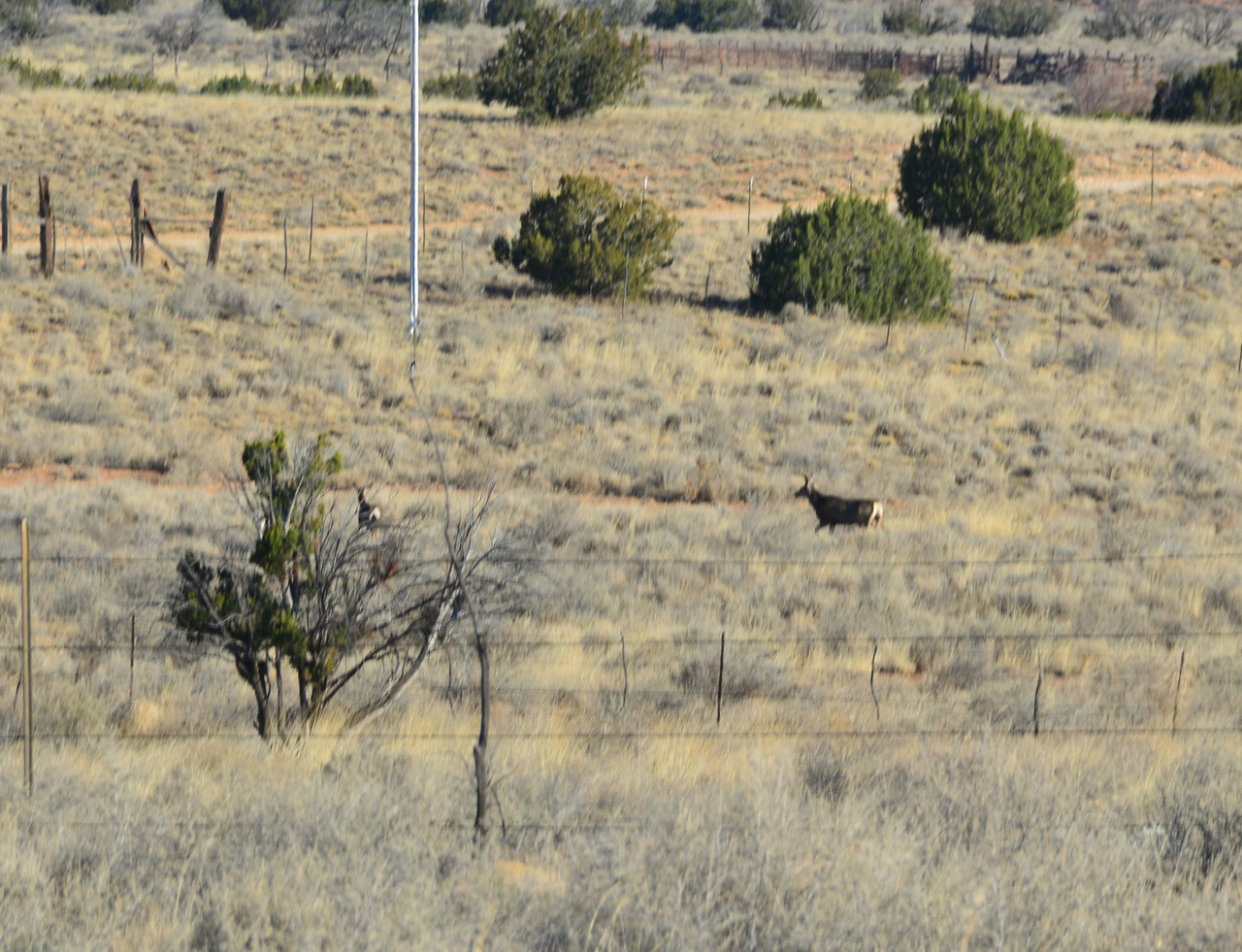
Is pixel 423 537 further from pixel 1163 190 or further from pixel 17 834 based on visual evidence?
pixel 1163 190

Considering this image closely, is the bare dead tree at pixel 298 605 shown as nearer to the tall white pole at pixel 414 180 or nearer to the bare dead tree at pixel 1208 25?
the tall white pole at pixel 414 180

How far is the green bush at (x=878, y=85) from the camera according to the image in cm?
5441

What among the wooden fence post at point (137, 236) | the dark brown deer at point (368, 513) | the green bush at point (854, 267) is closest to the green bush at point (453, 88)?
the wooden fence post at point (137, 236)

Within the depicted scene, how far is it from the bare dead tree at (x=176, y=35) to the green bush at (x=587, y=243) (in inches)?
1414

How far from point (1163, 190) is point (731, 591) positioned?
96.8 ft

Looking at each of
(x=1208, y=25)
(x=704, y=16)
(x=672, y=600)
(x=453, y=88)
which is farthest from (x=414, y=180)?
(x=1208, y=25)

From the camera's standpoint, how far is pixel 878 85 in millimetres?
54750

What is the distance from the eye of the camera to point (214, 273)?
2327 cm

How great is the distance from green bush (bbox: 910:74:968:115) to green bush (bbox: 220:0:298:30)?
29.7 metres

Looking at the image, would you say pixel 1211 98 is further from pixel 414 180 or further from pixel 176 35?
pixel 176 35

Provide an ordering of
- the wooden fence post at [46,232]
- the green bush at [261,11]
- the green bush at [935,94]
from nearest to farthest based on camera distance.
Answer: the wooden fence post at [46,232], the green bush at [935,94], the green bush at [261,11]

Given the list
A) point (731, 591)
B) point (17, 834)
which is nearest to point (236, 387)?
point (731, 591)

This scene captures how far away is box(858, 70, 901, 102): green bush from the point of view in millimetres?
54406

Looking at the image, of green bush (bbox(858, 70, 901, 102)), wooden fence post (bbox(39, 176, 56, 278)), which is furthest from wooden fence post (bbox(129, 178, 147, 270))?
green bush (bbox(858, 70, 901, 102))
